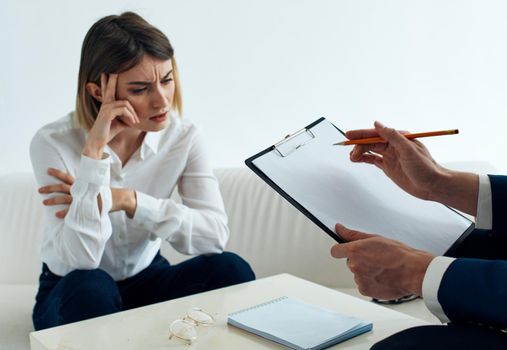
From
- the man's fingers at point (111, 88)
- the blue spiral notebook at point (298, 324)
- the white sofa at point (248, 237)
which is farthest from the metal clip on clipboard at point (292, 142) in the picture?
the white sofa at point (248, 237)

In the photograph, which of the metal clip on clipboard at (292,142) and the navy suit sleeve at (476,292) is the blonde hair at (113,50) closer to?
the metal clip on clipboard at (292,142)

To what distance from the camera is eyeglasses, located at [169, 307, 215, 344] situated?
123cm

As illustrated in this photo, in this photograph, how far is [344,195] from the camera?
128 cm

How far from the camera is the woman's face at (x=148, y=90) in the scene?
1.76 m

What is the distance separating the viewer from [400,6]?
8.84 ft

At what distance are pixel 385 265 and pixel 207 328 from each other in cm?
37

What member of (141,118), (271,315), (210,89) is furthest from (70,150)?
(210,89)

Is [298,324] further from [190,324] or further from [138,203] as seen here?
[138,203]

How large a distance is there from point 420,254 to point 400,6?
176cm

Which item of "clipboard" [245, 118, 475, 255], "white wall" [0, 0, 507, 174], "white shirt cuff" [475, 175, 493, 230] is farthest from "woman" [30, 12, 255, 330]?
"white wall" [0, 0, 507, 174]

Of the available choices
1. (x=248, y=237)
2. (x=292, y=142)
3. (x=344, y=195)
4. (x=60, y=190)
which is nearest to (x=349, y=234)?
(x=344, y=195)

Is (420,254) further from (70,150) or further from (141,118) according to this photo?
(70,150)

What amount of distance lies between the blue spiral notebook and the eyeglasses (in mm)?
44

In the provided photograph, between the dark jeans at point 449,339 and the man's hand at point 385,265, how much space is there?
0.08 meters
